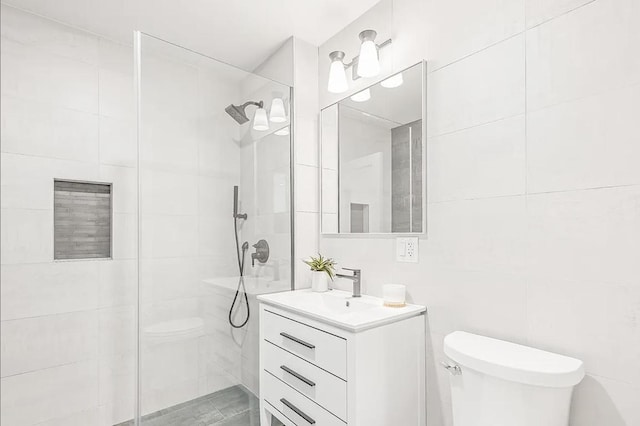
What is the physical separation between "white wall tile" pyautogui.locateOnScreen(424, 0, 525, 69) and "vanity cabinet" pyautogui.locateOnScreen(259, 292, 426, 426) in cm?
118

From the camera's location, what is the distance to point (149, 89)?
1567 mm

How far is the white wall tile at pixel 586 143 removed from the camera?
101cm

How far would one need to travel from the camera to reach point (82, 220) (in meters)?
1.74

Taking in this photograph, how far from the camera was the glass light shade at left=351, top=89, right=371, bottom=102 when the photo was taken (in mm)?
1863

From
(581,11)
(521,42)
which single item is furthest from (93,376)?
(581,11)

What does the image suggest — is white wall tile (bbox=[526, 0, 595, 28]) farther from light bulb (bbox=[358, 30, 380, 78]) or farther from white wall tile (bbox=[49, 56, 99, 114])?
white wall tile (bbox=[49, 56, 99, 114])

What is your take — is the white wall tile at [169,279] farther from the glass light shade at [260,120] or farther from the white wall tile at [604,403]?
the white wall tile at [604,403]

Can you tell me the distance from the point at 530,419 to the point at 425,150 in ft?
3.59

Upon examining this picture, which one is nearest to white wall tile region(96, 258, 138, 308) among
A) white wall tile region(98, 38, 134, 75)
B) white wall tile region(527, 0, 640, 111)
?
white wall tile region(98, 38, 134, 75)

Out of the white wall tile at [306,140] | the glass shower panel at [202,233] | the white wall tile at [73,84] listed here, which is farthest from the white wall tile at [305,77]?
the white wall tile at [73,84]

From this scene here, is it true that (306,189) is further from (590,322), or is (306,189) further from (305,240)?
(590,322)

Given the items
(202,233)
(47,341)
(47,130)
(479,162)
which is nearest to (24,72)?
(47,130)

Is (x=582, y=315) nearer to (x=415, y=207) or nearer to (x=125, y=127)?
(x=415, y=207)

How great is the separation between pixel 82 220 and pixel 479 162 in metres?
1.97
